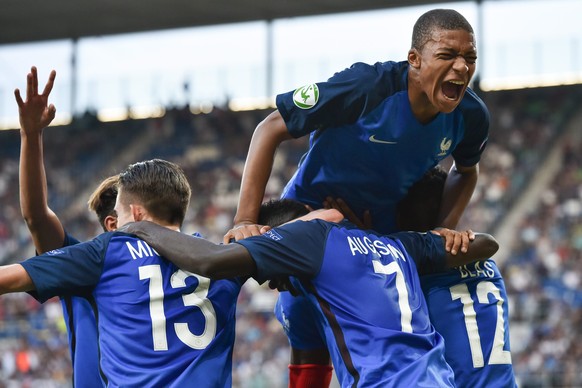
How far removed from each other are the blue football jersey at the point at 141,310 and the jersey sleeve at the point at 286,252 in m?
0.32

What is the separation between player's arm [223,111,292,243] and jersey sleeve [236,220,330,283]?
531mm

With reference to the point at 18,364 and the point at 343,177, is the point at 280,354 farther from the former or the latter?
the point at 343,177

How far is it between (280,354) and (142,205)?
37.7ft

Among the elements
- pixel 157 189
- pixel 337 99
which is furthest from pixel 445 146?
pixel 157 189

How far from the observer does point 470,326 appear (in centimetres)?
448

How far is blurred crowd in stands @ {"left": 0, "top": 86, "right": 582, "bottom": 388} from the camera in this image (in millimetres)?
14469

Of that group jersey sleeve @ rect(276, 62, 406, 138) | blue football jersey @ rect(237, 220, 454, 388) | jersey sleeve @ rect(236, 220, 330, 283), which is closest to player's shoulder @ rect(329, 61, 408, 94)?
jersey sleeve @ rect(276, 62, 406, 138)

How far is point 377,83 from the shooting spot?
4.43 metres

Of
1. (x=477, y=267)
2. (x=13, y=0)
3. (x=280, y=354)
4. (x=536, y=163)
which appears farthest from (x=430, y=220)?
(x=13, y=0)

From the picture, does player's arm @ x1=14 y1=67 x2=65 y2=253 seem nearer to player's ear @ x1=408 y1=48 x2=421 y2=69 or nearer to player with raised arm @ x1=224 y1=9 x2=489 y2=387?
player with raised arm @ x1=224 y1=9 x2=489 y2=387

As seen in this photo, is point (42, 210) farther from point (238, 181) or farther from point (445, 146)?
point (238, 181)

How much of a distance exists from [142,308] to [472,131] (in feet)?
6.50

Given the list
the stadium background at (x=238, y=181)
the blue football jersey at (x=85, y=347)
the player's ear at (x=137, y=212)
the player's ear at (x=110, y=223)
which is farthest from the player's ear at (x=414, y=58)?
the stadium background at (x=238, y=181)

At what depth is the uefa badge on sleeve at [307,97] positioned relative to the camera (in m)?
4.32
